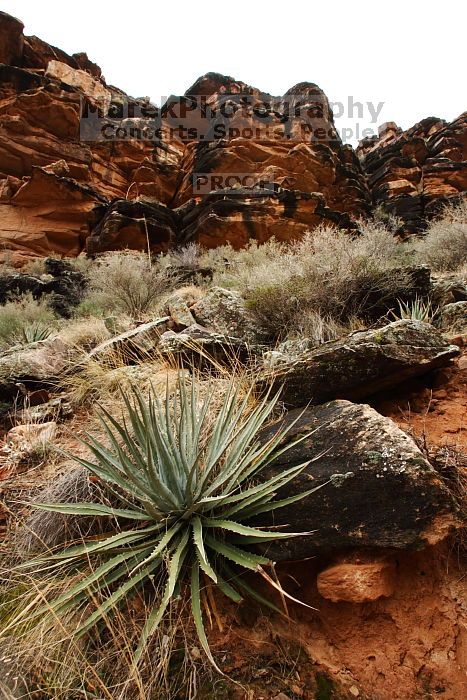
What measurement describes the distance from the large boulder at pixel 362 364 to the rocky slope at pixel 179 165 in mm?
11405

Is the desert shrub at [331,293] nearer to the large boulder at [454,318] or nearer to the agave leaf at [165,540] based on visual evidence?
the large boulder at [454,318]

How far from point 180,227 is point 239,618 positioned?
15280 millimetres

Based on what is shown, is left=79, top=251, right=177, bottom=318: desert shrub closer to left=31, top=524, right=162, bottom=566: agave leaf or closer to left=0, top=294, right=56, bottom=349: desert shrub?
left=0, top=294, right=56, bottom=349: desert shrub

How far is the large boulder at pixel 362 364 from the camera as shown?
274 centimetres

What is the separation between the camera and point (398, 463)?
1762 mm

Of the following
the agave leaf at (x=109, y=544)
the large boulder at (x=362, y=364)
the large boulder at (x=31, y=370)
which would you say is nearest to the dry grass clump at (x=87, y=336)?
the large boulder at (x=31, y=370)

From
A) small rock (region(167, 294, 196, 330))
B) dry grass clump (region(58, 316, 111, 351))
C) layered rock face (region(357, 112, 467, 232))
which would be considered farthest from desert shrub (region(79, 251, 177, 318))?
layered rock face (region(357, 112, 467, 232))

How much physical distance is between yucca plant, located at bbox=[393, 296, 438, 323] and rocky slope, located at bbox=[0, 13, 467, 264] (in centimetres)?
971

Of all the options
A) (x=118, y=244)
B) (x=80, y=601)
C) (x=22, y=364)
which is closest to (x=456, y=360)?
(x=80, y=601)

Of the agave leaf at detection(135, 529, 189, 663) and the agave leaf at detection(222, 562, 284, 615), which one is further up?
the agave leaf at detection(135, 529, 189, 663)

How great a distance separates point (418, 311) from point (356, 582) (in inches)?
134

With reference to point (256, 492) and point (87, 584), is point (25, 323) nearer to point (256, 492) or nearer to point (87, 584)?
point (87, 584)

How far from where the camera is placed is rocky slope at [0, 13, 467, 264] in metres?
14.2

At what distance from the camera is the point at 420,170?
741 inches
